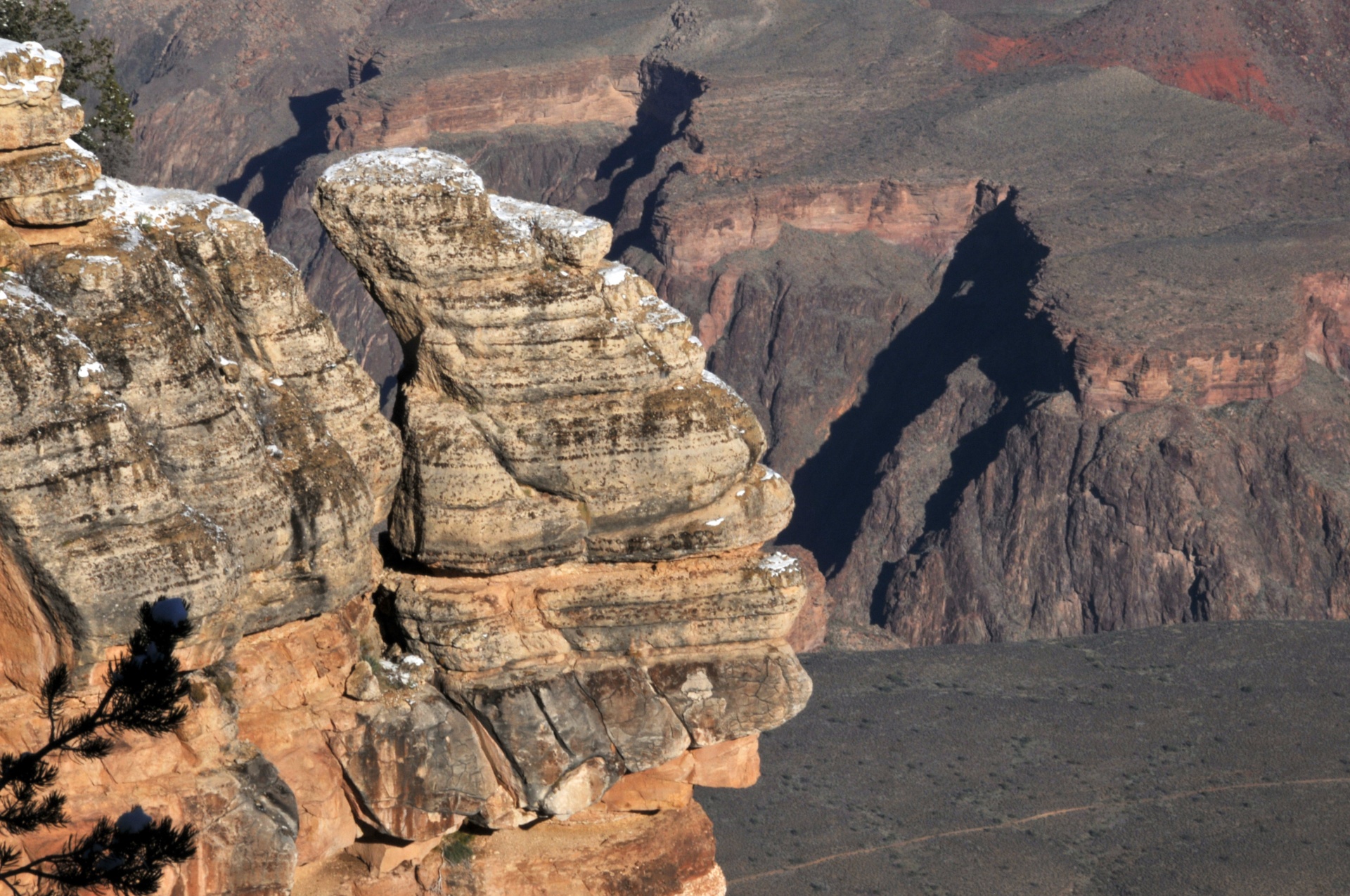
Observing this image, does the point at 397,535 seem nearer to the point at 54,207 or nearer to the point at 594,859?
the point at 594,859

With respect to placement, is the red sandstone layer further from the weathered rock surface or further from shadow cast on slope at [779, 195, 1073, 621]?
the weathered rock surface

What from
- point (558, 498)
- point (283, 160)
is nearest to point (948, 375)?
point (283, 160)

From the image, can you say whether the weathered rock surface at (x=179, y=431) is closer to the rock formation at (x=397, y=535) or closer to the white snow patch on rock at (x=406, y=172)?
the rock formation at (x=397, y=535)

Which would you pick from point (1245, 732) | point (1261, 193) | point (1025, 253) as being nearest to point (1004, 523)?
point (1025, 253)

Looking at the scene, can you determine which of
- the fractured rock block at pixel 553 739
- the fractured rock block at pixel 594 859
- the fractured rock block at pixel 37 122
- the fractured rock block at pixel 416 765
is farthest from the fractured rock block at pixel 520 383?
the fractured rock block at pixel 594 859

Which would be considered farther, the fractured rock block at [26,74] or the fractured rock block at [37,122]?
the fractured rock block at [37,122]
